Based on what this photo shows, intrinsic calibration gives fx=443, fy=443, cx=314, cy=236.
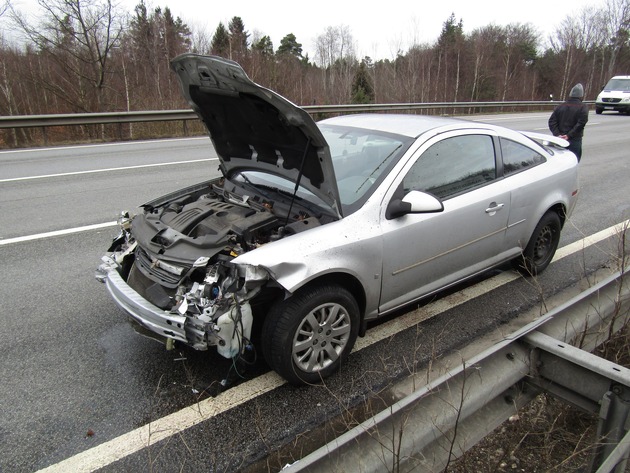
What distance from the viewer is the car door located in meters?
3.14

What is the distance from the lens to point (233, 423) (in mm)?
2578

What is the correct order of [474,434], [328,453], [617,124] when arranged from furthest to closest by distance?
[617,124] < [474,434] < [328,453]

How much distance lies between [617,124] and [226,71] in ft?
74.5

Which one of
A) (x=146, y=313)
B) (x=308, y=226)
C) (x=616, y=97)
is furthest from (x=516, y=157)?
(x=616, y=97)

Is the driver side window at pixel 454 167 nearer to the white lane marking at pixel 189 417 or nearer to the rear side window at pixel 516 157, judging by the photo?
the rear side window at pixel 516 157

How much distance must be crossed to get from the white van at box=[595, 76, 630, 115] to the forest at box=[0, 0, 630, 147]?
15.1m

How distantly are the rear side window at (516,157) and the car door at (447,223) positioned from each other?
0.52ft

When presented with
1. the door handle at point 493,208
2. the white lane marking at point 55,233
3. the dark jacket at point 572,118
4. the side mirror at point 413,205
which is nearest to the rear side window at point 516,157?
the door handle at point 493,208

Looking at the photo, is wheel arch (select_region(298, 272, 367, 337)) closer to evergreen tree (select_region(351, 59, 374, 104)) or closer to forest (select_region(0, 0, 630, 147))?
forest (select_region(0, 0, 630, 147))

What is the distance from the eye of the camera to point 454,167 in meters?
3.60

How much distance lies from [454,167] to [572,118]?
5.76 m

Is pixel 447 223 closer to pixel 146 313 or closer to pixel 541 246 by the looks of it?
pixel 541 246

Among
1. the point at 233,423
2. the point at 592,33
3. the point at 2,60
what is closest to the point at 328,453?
the point at 233,423

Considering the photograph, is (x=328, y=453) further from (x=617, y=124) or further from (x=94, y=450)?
(x=617, y=124)
